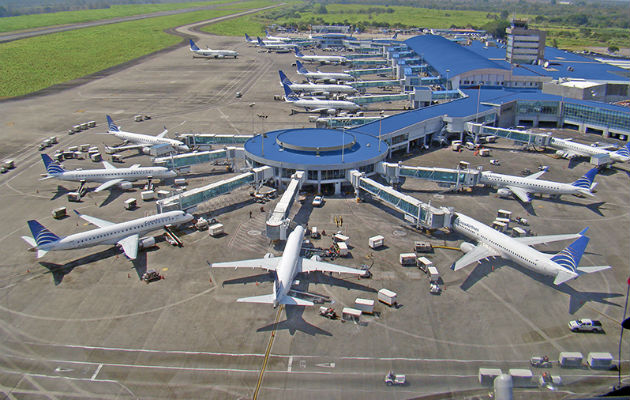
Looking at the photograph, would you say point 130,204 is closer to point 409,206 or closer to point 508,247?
point 409,206

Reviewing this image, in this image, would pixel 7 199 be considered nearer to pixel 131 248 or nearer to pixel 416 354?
pixel 131 248

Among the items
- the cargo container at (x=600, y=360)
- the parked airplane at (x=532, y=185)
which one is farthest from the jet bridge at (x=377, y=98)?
Result: the cargo container at (x=600, y=360)

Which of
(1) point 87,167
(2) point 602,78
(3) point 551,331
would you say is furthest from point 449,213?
(2) point 602,78

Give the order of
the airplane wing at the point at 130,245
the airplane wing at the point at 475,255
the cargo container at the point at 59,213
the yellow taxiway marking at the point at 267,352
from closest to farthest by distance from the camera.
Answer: the yellow taxiway marking at the point at 267,352 → the airplane wing at the point at 475,255 → the airplane wing at the point at 130,245 → the cargo container at the point at 59,213

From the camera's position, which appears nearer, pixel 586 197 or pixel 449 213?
pixel 449 213

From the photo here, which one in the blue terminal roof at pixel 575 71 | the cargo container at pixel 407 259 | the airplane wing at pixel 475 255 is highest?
the blue terminal roof at pixel 575 71

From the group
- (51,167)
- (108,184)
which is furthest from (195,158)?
(51,167)

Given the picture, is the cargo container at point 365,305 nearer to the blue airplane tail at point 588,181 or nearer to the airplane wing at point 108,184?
the blue airplane tail at point 588,181
